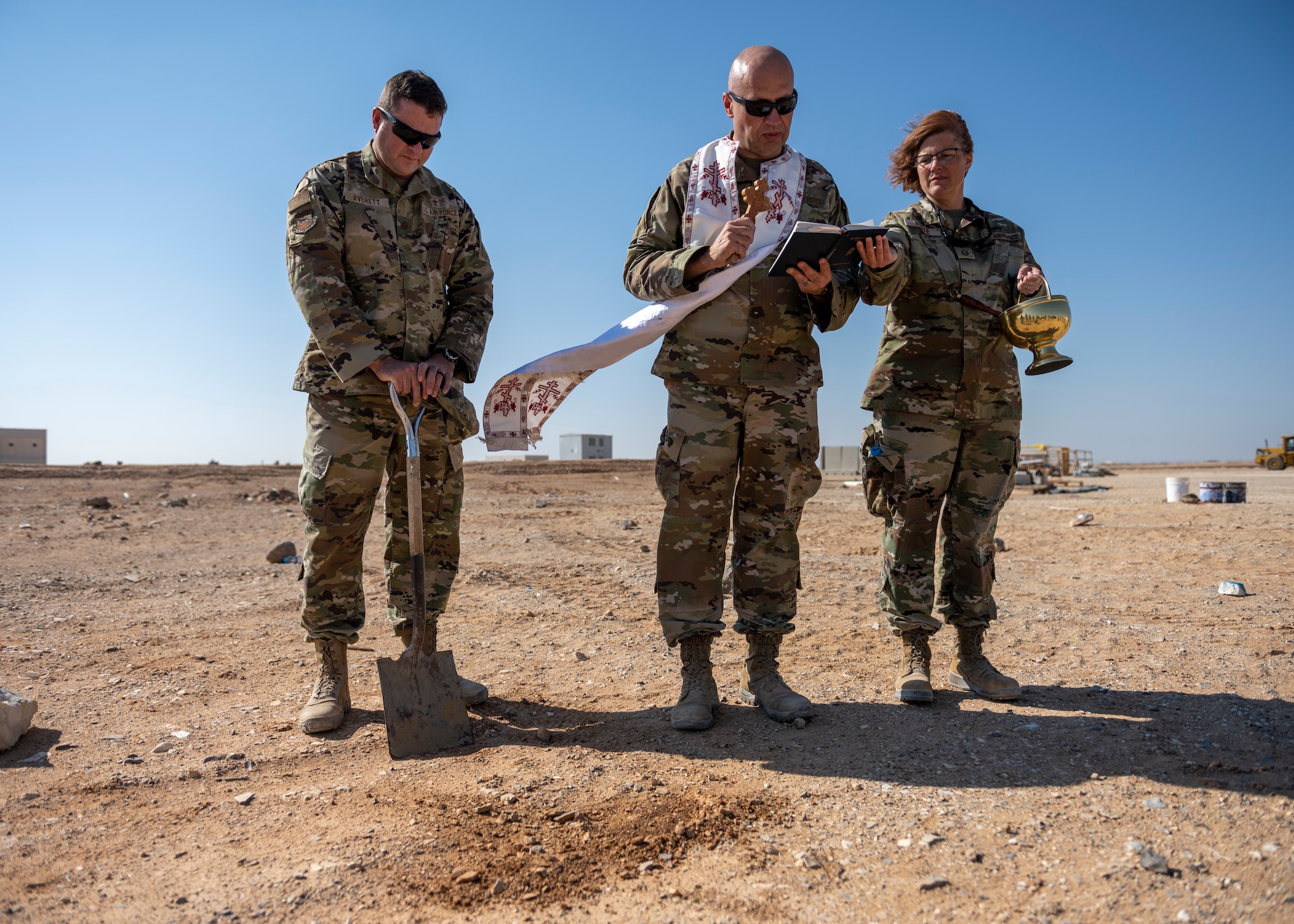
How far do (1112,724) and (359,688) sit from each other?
2.99 meters

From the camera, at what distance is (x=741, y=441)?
3.09 metres

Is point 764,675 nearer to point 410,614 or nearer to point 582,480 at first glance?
point 410,614

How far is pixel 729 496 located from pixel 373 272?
5.35ft

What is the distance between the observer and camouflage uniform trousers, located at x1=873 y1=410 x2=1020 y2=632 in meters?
3.29

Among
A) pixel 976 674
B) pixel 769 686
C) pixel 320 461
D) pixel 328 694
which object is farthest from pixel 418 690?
pixel 976 674

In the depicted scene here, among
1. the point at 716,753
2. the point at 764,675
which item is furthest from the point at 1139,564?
the point at 716,753

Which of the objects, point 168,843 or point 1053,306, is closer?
point 168,843

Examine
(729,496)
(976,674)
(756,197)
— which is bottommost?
(976,674)

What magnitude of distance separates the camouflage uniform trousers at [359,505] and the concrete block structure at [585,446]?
115 feet

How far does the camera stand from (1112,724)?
2865mm

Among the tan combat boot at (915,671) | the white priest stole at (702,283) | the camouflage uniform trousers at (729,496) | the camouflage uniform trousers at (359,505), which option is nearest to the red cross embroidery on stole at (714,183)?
the white priest stole at (702,283)

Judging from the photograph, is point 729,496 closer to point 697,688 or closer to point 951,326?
point 697,688

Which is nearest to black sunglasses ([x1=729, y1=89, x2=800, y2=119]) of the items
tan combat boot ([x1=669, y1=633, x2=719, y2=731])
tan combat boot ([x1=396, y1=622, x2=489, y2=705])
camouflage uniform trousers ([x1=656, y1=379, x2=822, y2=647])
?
camouflage uniform trousers ([x1=656, y1=379, x2=822, y2=647])

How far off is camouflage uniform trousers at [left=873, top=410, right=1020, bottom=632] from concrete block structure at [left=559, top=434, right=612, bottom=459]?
35.2 m
